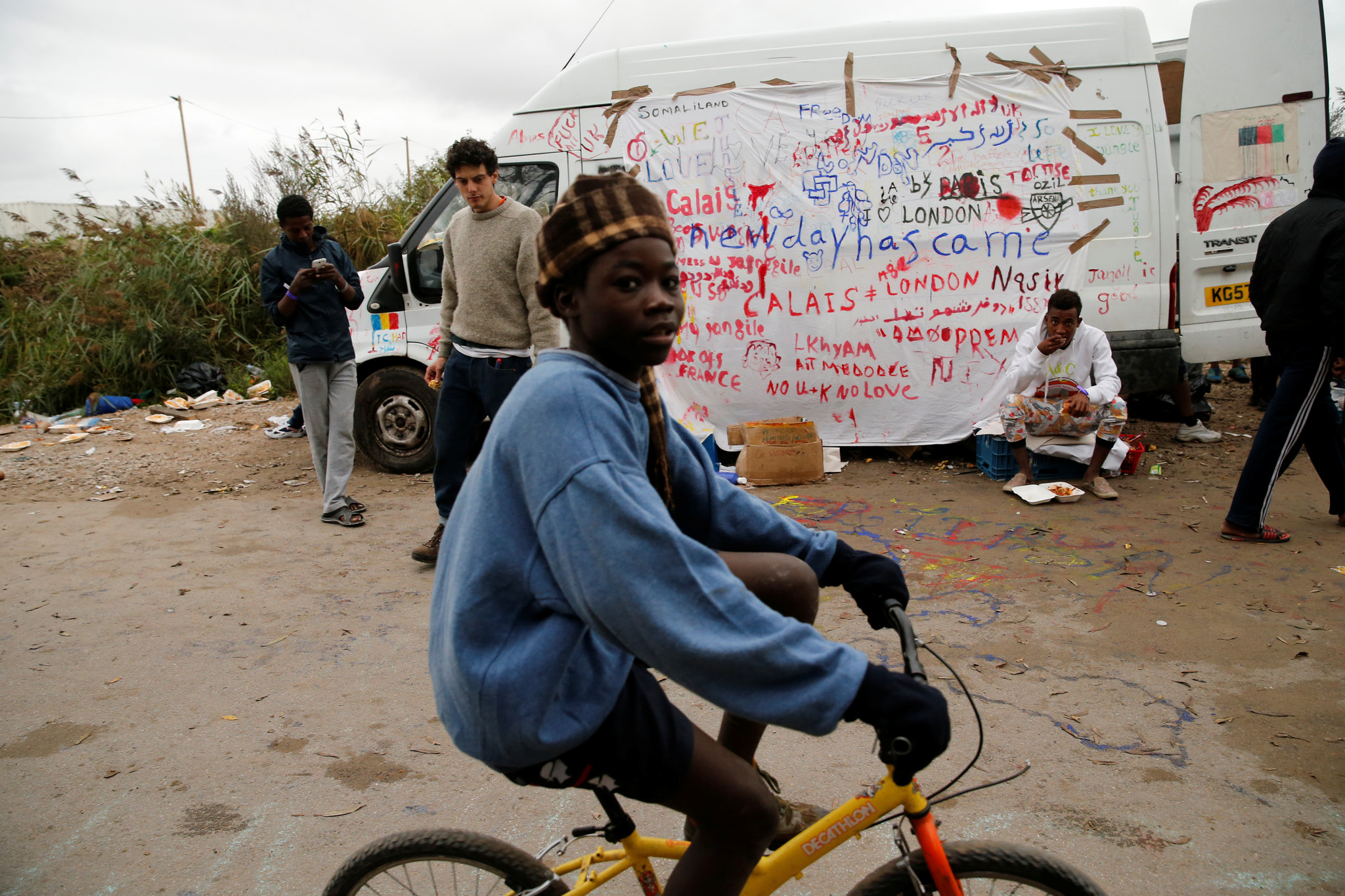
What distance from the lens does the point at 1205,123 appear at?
5715 millimetres

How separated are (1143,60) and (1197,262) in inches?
54.8

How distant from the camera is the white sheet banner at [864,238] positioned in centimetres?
609

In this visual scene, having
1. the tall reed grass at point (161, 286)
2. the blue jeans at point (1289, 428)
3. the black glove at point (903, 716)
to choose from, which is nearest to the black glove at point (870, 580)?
the black glove at point (903, 716)

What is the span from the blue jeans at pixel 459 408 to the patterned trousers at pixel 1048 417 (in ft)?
10.6

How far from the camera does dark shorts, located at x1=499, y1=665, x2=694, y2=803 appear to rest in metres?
1.33

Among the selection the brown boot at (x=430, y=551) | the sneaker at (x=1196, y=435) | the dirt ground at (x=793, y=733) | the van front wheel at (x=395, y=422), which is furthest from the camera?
the sneaker at (x=1196, y=435)

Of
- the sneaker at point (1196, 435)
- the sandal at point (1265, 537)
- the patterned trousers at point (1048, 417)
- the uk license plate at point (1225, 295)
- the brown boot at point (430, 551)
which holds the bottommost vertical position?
the sandal at point (1265, 537)

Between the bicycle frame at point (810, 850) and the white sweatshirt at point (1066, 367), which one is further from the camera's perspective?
the white sweatshirt at point (1066, 367)

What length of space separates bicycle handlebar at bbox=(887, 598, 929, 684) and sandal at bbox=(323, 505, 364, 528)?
4675 millimetres

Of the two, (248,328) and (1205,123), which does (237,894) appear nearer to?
(1205,123)

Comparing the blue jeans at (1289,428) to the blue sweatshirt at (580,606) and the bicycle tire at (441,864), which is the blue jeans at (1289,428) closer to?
the blue sweatshirt at (580,606)

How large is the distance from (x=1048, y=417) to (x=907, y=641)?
4750mm

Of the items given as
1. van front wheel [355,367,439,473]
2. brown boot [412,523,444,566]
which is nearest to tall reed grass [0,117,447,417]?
van front wheel [355,367,439,473]

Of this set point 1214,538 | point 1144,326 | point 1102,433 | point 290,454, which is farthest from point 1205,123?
point 290,454
